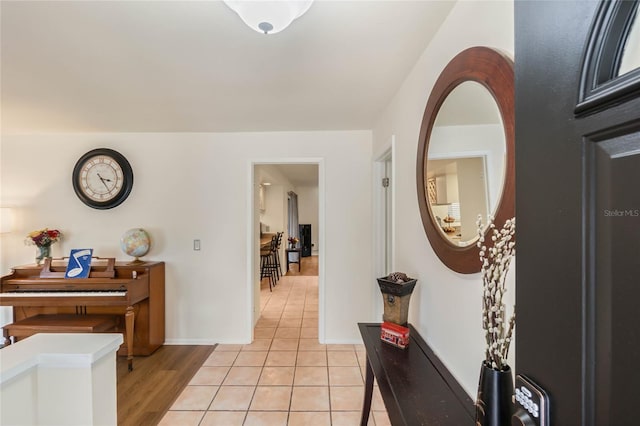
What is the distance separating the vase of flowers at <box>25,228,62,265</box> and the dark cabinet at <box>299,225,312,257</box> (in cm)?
685

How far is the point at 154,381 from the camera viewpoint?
2.43 meters

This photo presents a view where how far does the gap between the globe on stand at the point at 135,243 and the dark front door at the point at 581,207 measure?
10.8ft

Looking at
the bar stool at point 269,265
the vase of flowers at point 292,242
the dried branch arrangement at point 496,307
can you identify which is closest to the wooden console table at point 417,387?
the dried branch arrangement at point 496,307

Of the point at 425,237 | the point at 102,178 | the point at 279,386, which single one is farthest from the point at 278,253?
the point at 425,237

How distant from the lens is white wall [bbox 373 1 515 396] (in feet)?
3.44

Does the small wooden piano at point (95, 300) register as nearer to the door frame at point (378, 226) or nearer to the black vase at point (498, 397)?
the door frame at point (378, 226)

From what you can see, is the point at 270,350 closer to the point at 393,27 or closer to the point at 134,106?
the point at 134,106

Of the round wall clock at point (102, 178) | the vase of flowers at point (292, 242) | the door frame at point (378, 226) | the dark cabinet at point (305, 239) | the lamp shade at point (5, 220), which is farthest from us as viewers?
the dark cabinet at point (305, 239)

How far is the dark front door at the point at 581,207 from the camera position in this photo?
37 cm

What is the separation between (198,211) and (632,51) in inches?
130

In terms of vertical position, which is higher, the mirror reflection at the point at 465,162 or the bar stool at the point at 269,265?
the mirror reflection at the point at 465,162

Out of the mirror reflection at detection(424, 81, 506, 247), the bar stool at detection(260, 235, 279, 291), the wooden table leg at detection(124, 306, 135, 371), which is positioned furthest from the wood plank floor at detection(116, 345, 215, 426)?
the bar stool at detection(260, 235, 279, 291)

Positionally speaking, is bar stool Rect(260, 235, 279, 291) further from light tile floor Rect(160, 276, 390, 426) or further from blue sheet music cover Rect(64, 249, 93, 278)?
blue sheet music cover Rect(64, 249, 93, 278)

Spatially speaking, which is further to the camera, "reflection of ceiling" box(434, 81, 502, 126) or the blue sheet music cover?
the blue sheet music cover
